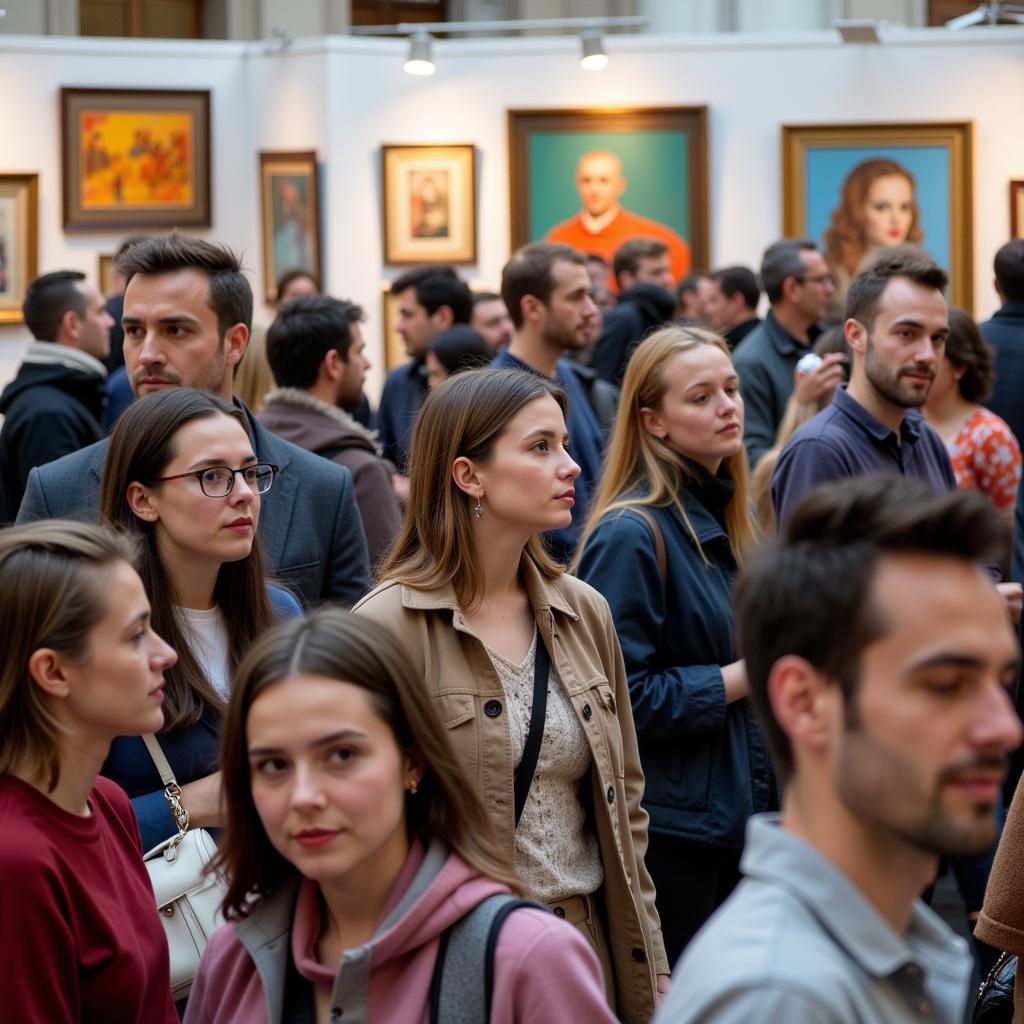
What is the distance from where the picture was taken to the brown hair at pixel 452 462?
3.48m

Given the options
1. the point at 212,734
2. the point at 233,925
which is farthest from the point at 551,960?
the point at 212,734

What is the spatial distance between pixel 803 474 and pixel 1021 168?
26.5ft

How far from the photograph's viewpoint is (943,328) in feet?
17.2

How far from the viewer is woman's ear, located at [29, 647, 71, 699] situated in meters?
2.71

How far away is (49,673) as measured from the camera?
2717mm

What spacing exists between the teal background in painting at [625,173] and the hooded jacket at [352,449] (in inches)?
265

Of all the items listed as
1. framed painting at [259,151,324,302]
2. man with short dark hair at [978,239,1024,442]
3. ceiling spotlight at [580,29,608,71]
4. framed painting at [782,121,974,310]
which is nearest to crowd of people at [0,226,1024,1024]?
man with short dark hair at [978,239,1024,442]

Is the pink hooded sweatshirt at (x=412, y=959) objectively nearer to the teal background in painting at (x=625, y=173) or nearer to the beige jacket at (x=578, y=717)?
the beige jacket at (x=578, y=717)

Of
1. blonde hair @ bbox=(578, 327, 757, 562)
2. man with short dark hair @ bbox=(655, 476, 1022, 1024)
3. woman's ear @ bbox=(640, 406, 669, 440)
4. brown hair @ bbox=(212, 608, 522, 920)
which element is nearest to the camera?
man with short dark hair @ bbox=(655, 476, 1022, 1024)

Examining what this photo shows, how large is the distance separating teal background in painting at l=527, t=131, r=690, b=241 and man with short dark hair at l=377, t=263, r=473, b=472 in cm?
369

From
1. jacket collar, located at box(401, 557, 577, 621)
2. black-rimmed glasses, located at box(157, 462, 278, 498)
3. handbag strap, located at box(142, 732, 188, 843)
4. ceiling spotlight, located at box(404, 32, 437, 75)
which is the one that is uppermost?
ceiling spotlight, located at box(404, 32, 437, 75)

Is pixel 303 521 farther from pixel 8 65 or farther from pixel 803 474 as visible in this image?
pixel 8 65

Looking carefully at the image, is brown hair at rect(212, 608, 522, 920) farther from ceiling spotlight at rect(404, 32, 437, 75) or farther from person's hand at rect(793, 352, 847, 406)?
ceiling spotlight at rect(404, 32, 437, 75)

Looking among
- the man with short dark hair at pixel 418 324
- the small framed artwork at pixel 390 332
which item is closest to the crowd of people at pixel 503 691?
the man with short dark hair at pixel 418 324
